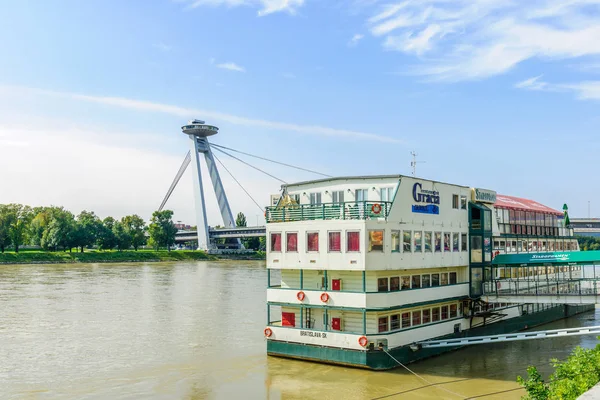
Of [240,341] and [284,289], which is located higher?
[284,289]

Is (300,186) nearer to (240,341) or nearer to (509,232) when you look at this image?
(240,341)

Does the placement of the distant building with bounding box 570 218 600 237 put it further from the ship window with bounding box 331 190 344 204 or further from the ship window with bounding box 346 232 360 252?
the ship window with bounding box 346 232 360 252

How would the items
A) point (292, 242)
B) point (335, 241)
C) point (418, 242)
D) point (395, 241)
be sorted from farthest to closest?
point (418, 242) → point (292, 242) → point (395, 241) → point (335, 241)

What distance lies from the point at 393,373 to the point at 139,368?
35.8 ft

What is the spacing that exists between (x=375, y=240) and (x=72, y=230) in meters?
97.2

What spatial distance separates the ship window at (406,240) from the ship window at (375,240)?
1.41m

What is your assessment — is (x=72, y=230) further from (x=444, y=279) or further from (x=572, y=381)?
(x=572, y=381)

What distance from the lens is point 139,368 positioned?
2567 cm

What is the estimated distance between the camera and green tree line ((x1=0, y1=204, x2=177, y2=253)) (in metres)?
106

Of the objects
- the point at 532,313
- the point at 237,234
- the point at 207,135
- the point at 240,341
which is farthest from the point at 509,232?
the point at 207,135

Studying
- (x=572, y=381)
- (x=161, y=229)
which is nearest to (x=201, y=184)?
(x=161, y=229)

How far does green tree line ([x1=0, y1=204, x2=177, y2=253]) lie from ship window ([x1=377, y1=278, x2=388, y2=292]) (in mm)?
94395

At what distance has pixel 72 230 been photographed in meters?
109

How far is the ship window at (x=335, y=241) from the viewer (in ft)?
76.7
